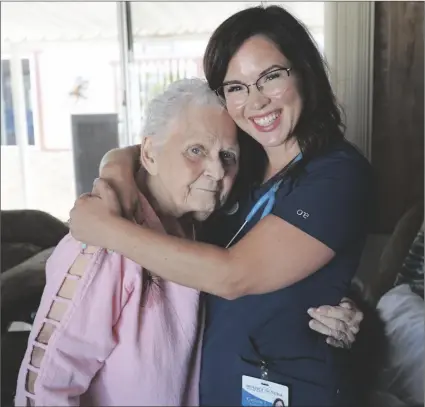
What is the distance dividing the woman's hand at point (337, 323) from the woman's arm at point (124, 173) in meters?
0.26

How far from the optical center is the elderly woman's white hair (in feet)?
2.01

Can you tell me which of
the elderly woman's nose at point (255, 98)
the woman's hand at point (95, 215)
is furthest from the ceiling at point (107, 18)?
the woman's hand at point (95, 215)

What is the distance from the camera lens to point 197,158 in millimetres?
602

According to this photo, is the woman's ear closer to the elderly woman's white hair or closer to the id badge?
the elderly woman's white hair

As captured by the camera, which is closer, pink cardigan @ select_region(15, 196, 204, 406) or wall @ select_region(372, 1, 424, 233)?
pink cardigan @ select_region(15, 196, 204, 406)

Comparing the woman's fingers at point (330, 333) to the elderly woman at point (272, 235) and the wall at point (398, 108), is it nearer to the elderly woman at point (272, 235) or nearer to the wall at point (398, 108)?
the elderly woman at point (272, 235)

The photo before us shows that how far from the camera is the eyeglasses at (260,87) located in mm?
600

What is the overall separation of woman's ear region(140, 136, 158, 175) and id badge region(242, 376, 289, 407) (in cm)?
28

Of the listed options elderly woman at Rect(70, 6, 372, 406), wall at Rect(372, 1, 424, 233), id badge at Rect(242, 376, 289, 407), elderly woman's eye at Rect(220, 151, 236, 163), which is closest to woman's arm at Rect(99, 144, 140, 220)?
elderly woman at Rect(70, 6, 372, 406)

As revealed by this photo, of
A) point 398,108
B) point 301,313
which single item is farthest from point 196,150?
point 398,108

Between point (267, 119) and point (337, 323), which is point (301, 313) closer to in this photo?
point (337, 323)

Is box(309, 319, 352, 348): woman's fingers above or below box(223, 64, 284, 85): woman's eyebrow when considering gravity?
below

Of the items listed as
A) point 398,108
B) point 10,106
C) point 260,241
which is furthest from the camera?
point 398,108

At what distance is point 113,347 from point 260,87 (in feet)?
1.14
